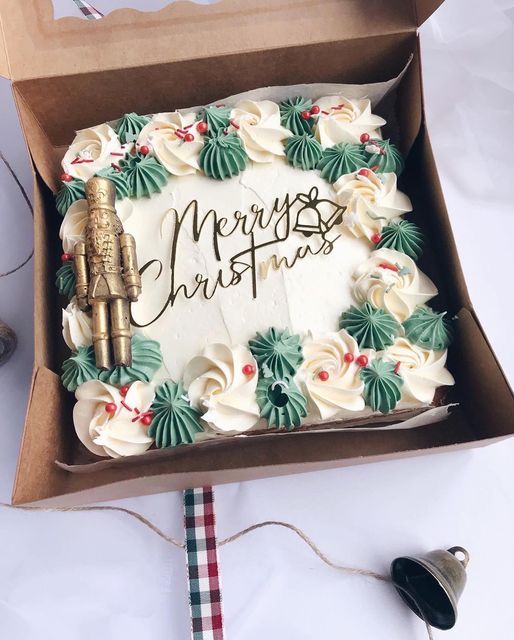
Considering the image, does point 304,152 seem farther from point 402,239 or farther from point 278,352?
point 278,352

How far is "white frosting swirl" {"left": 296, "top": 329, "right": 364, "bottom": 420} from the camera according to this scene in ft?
4.40

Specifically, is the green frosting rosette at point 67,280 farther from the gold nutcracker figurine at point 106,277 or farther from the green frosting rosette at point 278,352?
the green frosting rosette at point 278,352

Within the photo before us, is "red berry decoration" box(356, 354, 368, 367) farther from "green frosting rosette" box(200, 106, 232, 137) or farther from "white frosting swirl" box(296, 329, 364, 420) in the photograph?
"green frosting rosette" box(200, 106, 232, 137)

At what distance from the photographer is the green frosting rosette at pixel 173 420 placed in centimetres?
133

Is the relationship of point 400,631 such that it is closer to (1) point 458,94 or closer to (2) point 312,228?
(2) point 312,228

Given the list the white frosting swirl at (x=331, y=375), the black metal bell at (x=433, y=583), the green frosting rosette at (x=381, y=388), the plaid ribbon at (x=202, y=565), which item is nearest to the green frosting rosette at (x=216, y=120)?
the white frosting swirl at (x=331, y=375)

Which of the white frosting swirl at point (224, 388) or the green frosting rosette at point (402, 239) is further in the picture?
the green frosting rosette at point (402, 239)

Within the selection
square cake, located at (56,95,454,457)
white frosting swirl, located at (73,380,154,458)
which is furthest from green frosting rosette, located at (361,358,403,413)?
white frosting swirl, located at (73,380,154,458)

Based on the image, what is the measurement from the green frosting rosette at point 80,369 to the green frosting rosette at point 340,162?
27.2 inches

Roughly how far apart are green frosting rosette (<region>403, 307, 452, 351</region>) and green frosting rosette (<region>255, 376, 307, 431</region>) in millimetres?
284

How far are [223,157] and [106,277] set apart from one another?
0.42 meters

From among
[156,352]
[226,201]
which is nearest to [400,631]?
[156,352]

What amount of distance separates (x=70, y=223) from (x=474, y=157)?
118 cm

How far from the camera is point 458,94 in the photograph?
1.94 meters
